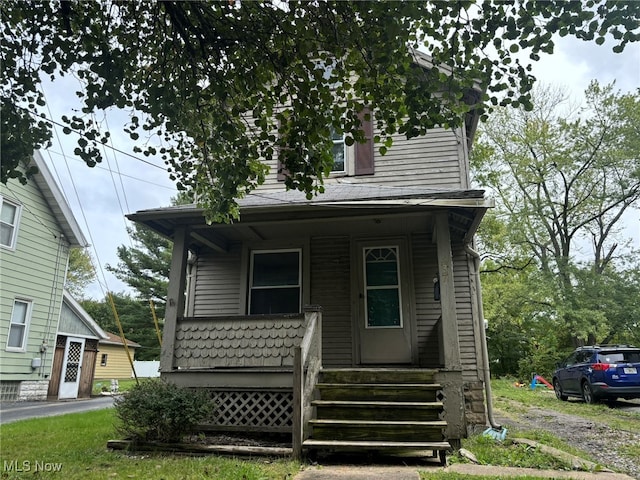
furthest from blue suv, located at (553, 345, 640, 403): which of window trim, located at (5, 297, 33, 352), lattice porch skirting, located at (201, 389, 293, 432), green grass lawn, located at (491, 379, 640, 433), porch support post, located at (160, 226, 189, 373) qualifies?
window trim, located at (5, 297, 33, 352)

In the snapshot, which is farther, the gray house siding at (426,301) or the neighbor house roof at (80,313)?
the neighbor house roof at (80,313)

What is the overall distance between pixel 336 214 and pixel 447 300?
2.09 metres

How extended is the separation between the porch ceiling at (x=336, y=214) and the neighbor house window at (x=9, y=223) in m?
6.92

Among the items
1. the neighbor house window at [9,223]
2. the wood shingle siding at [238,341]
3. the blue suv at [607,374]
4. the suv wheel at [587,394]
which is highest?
the neighbor house window at [9,223]

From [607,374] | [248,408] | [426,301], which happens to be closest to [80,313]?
[248,408]

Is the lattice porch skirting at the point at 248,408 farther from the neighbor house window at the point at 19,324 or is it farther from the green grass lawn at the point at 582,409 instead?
the neighbor house window at the point at 19,324

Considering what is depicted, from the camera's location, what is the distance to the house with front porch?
17.3 feet

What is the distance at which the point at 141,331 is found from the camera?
94.3 feet

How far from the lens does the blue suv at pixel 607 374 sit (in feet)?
32.4

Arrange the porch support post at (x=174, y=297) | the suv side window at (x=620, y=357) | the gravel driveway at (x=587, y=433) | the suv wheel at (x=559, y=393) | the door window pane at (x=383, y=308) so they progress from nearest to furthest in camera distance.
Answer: the gravel driveway at (x=587, y=433) → the porch support post at (x=174, y=297) → the door window pane at (x=383, y=308) → the suv side window at (x=620, y=357) → the suv wheel at (x=559, y=393)

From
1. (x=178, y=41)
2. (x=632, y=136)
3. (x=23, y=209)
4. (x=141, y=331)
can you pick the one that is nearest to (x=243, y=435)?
(x=178, y=41)

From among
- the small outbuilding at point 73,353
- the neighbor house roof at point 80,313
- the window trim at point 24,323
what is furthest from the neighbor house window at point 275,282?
the small outbuilding at point 73,353

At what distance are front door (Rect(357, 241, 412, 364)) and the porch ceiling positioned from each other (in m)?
0.44

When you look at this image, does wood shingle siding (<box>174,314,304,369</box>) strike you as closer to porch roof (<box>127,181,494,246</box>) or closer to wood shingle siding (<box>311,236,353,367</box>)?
porch roof (<box>127,181,494,246</box>)
